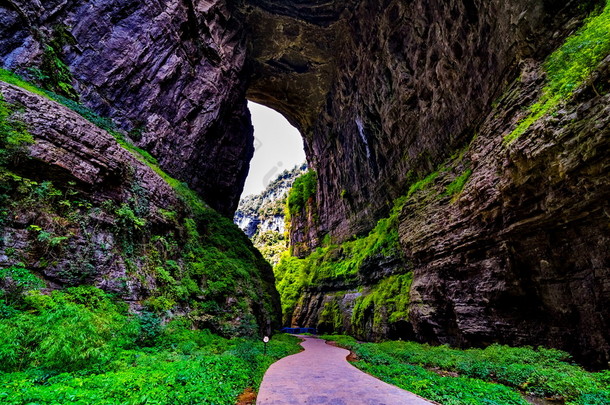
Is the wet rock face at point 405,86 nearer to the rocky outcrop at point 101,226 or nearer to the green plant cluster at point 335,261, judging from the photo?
the green plant cluster at point 335,261

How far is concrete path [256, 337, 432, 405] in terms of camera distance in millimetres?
5551

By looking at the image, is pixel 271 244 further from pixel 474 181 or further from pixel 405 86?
pixel 474 181

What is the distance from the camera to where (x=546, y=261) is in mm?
9570

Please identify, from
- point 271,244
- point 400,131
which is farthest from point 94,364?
point 271,244

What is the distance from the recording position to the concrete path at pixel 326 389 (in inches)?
219

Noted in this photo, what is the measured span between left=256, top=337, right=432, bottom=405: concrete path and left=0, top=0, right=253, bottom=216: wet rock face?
55.8 feet

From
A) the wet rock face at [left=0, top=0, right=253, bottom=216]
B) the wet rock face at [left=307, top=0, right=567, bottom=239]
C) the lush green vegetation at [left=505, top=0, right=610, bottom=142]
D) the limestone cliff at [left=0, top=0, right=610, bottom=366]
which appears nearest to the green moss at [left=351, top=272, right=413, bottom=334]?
the limestone cliff at [left=0, top=0, right=610, bottom=366]

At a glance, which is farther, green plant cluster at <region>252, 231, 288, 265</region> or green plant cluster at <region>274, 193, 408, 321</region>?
green plant cluster at <region>252, 231, 288, 265</region>

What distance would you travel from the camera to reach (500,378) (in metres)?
7.43

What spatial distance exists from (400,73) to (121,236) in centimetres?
2300

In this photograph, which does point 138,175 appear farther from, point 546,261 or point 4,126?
point 546,261

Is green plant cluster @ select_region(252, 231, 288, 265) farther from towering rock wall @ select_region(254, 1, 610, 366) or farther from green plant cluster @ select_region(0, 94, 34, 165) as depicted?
green plant cluster @ select_region(0, 94, 34, 165)

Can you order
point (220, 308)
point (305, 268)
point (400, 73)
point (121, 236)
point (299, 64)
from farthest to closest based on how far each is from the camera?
point (305, 268) → point (299, 64) → point (400, 73) → point (220, 308) → point (121, 236)

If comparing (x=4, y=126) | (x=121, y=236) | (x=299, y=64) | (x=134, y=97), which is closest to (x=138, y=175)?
(x=121, y=236)
